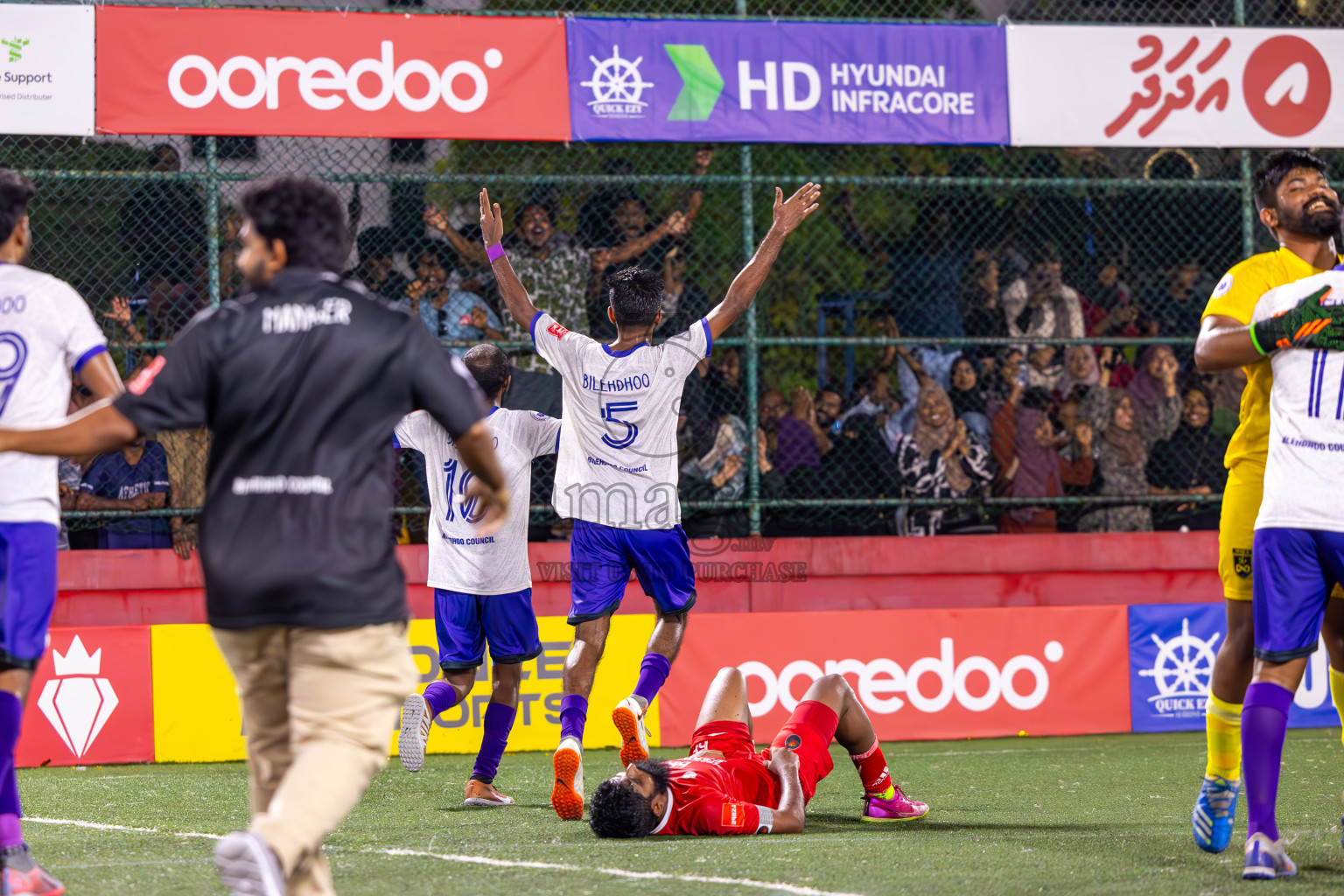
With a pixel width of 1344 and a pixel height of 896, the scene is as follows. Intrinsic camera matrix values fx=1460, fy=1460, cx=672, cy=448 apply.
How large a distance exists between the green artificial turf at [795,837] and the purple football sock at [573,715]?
39 centimetres

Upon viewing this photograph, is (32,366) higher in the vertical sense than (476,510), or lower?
higher

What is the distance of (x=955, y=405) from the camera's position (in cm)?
1130

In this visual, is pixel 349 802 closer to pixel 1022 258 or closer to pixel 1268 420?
pixel 1268 420

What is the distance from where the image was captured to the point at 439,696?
7.19 m

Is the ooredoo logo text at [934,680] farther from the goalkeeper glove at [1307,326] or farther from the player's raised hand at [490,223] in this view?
the goalkeeper glove at [1307,326]

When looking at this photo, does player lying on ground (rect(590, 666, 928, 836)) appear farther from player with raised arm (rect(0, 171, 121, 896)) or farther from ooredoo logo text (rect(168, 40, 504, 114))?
ooredoo logo text (rect(168, 40, 504, 114))

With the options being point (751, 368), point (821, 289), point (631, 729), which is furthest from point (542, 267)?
point (631, 729)

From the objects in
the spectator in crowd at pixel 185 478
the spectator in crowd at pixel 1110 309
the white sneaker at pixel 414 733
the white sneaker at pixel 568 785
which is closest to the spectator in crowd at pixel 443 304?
the spectator in crowd at pixel 185 478

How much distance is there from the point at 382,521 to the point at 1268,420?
3.25 meters

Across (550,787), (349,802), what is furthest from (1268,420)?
(550,787)

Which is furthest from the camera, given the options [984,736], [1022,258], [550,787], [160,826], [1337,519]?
[1022,258]

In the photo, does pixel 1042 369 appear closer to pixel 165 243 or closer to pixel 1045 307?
pixel 1045 307

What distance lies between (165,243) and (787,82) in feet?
15.0

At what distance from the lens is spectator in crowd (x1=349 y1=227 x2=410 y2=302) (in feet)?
34.3
